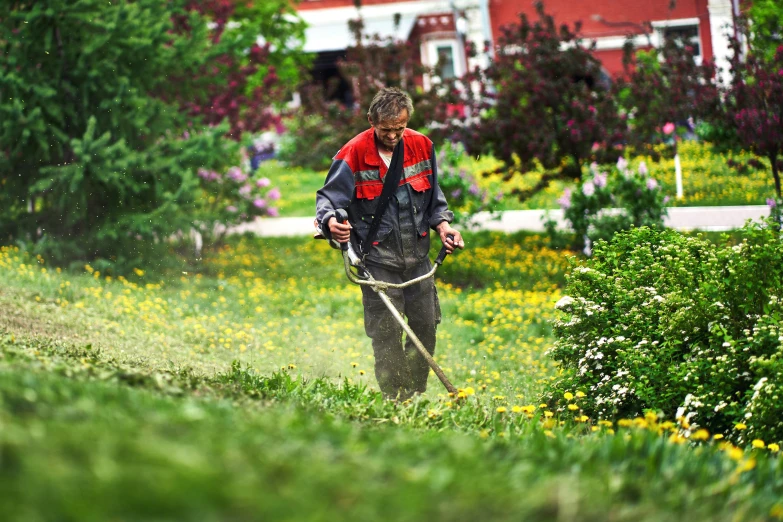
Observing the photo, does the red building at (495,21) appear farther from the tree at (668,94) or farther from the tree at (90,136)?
the tree at (90,136)

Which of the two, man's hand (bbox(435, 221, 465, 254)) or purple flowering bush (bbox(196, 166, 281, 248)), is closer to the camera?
man's hand (bbox(435, 221, 465, 254))

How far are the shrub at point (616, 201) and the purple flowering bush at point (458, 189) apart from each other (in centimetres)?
119

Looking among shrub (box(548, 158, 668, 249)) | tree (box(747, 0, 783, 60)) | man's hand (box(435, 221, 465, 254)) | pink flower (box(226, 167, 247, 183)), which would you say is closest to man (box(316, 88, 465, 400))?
man's hand (box(435, 221, 465, 254))

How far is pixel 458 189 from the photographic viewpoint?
12203 millimetres

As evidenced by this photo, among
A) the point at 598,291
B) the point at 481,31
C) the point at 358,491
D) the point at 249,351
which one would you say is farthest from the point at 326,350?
the point at 481,31

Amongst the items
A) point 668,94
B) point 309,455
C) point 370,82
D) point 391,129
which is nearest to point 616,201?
point 668,94

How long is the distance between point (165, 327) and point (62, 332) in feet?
4.36

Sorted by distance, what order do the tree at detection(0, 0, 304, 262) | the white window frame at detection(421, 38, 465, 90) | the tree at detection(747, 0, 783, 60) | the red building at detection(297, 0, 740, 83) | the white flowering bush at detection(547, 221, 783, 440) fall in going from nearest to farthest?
the white flowering bush at detection(547, 221, 783, 440), the tree at detection(0, 0, 304, 262), the tree at detection(747, 0, 783, 60), the red building at detection(297, 0, 740, 83), the white window frame at detection(421, 38, 465, 90)

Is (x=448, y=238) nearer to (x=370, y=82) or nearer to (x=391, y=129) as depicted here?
(x=391, y=129)

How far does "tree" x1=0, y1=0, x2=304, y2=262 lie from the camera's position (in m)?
10.6

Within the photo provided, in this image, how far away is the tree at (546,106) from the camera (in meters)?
11.4

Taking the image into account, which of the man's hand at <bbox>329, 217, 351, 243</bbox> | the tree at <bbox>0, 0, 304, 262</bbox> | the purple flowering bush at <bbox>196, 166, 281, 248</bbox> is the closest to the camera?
the man's hand at <bbox>329, 217, 351, 243</bbox>

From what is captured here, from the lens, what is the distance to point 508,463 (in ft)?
9.39

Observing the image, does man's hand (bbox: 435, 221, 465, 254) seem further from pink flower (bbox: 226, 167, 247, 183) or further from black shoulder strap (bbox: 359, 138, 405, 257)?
pink flower (bbox: 226, 167, 247, 183)
